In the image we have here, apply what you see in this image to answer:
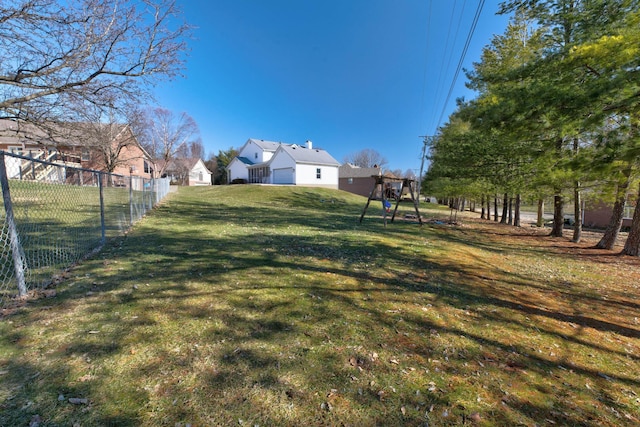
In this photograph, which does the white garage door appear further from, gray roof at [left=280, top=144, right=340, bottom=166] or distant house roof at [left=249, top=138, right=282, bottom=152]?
distant house roof at [left=249, top=138, right=282, bottom=152]

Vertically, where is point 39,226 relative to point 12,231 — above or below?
below

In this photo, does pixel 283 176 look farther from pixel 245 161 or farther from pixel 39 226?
pixel 39 226

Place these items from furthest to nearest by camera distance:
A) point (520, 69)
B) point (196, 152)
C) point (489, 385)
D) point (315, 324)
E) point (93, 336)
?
point (196, 152) → point (520, 69) → point (315, 324) → point (93, 336) → point (489, 385)

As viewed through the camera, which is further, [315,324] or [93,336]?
[315,324]

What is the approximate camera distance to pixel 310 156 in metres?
33.4

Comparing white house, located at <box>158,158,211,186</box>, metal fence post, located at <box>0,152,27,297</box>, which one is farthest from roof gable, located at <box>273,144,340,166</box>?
metal fence post, located at <box>0,152,27,297</box>

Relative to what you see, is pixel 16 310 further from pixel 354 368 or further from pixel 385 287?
pixel 385 287

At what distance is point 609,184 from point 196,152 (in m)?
67.1

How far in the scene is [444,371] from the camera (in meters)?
2.76

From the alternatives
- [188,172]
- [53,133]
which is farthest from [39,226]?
[188,172]

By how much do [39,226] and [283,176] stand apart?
1035 inches

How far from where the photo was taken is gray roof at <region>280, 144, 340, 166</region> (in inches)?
1251

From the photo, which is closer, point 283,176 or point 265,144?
point 283,176

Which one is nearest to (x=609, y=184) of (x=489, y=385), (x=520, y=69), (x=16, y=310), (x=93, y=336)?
(x=520, y=69)
